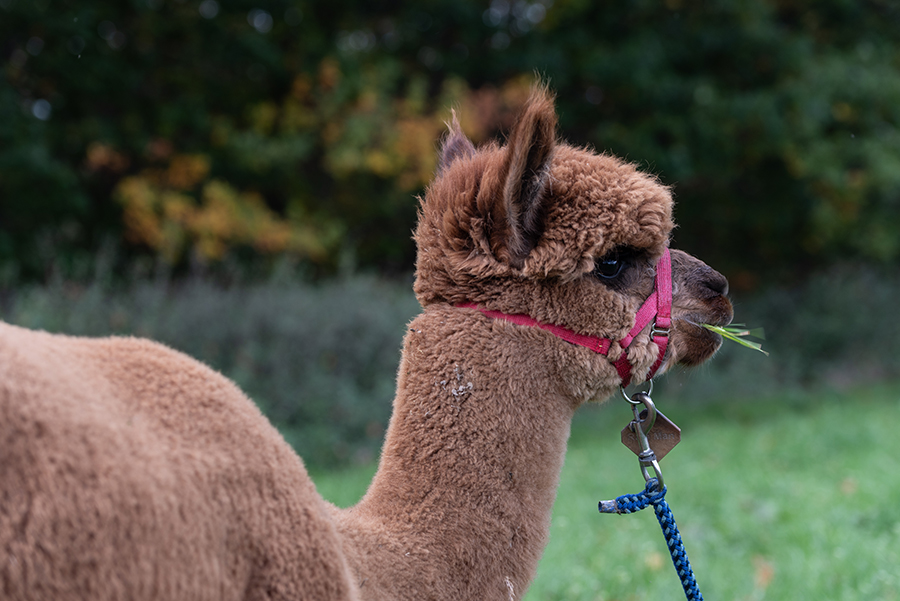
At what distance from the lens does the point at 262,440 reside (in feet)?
4.57

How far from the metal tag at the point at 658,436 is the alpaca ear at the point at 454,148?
0.96m

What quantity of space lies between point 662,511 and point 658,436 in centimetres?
21

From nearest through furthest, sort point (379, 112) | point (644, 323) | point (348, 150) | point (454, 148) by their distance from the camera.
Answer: point (644, 323) → point (454, 148) → point (348, 150) → point (379, 112)

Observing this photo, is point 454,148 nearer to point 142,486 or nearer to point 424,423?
point 424,423

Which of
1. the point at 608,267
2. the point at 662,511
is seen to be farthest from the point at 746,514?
the point at 608,267

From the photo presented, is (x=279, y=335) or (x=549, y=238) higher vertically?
(x=279, y=335)

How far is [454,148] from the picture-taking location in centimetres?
238

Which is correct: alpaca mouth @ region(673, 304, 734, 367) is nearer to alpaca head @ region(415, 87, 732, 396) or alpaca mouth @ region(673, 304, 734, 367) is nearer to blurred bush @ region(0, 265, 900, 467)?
alpaca head @ region(415, 87, 732, 396)

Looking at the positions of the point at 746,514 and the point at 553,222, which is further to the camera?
the point at 746,514

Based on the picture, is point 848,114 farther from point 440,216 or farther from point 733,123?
point 440,216

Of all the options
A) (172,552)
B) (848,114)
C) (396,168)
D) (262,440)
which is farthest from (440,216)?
(848,114)

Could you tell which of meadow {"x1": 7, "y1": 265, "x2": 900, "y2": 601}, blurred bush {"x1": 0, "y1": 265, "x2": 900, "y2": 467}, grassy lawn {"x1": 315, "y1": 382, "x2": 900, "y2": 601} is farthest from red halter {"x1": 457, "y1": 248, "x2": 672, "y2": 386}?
blurred bush {"x1": 0, "y1": 265, "x2": 900, "y2": 467}

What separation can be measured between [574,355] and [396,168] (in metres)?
9.24

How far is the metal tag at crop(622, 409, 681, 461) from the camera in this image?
2.10 m
